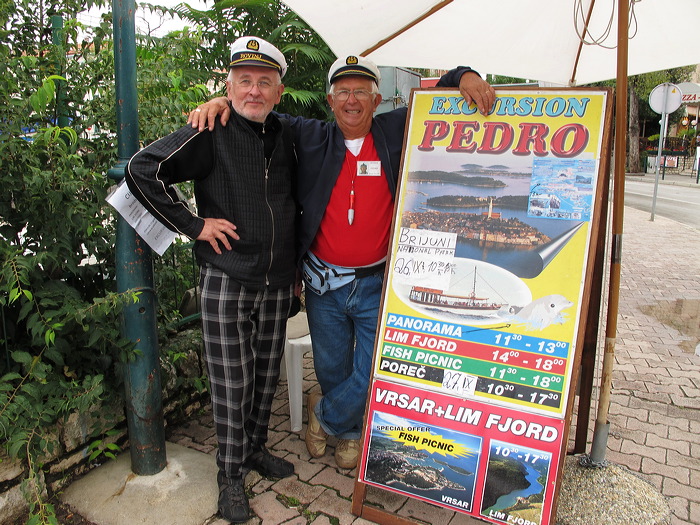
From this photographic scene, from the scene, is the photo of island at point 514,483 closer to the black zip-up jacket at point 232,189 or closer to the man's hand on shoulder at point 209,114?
the black zip-up jacket at point 232,189

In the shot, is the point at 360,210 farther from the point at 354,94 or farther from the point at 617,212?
the point at 617,212

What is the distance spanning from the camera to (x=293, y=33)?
4.98 m

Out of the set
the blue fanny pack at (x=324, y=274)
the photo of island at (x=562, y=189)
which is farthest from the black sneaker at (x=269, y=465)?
the photo of island at (x=562, y=189)

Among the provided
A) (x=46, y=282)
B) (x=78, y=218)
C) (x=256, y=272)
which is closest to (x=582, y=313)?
(x=256, y=272)

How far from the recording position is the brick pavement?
2.67 meters

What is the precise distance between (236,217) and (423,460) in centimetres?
138

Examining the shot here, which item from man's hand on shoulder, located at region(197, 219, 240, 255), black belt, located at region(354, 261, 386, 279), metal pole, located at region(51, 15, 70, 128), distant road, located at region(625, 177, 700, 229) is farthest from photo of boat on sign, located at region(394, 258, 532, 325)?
distant road, located at region(625, 177, 700, 229)

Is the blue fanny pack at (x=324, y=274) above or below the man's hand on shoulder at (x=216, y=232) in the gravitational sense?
below

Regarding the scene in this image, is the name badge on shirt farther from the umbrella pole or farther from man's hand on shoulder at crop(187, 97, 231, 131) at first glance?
the umbrella pole

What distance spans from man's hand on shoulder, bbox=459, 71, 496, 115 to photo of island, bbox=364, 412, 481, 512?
1.44m

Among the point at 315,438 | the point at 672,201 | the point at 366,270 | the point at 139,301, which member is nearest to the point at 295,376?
the point at 315,438

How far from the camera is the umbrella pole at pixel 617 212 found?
2264 millimetres

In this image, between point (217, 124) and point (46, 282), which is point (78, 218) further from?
point (217, 124)

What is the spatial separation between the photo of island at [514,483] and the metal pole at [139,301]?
1.67 meters
